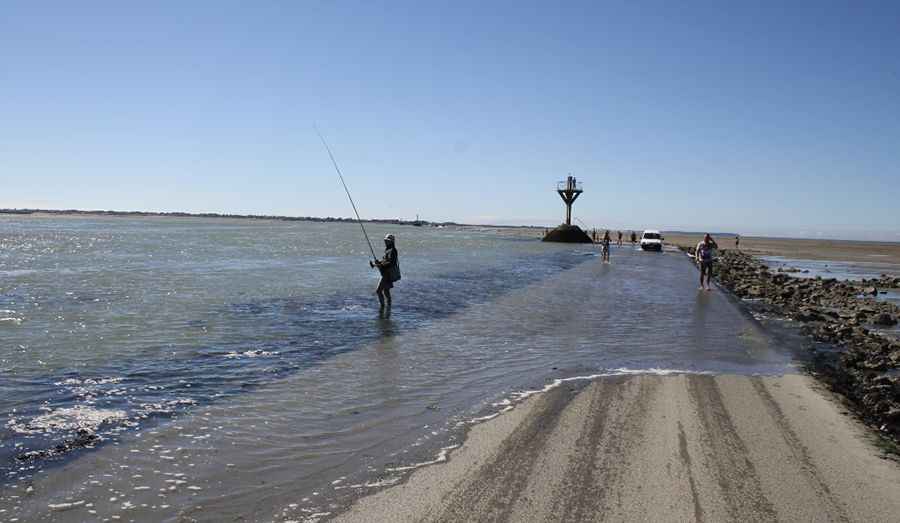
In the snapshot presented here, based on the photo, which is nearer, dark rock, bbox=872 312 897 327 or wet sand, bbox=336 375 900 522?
wet sand, bbox=336 375 900 522

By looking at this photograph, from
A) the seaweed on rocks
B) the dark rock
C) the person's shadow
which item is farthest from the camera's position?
the dark rock

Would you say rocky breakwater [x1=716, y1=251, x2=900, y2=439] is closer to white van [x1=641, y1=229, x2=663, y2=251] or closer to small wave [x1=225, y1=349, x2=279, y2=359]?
small wave [x1=225, y1=349, x2=279, y2=359]

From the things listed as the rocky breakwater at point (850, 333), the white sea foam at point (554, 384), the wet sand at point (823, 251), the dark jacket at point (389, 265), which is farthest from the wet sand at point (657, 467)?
the wet sand at point (823, 251)

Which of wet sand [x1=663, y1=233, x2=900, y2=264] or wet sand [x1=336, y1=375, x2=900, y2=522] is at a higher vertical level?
wet sand [x1=663, y1=233, x2=900, y2=264]

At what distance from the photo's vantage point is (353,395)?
305 inches

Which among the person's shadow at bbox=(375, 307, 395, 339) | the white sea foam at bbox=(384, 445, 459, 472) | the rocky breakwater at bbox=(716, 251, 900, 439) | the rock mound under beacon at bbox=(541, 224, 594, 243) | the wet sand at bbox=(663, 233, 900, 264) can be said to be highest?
the rock mound under beacon at bbox=(541, 224, 594, 243)

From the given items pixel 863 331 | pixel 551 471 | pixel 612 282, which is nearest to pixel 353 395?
pixel 551 471

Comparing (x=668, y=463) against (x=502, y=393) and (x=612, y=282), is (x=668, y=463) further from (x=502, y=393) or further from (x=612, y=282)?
(x=612, y=282)

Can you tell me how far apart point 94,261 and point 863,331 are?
120 ft

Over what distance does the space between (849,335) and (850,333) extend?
0.20 metres

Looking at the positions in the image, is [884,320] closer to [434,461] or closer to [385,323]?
[385,323]

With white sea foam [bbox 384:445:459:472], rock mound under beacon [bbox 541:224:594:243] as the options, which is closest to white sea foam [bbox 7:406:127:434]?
white sea foam [bbox 384:445:459:472]

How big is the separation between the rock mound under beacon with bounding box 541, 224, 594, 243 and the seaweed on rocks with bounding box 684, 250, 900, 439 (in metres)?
44.7

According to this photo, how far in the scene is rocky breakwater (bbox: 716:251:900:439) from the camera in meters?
7.92
